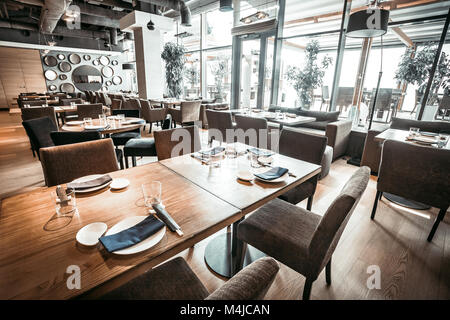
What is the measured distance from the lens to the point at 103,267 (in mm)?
745

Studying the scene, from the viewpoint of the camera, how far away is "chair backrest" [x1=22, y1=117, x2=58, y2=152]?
2.66 meters

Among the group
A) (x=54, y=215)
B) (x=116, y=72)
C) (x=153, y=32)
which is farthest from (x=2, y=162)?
(x=116, y=72)

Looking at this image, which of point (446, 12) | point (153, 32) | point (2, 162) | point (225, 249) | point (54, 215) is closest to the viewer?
point (54, 215)

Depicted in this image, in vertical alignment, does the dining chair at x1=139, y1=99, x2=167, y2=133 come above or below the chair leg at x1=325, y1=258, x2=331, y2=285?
above

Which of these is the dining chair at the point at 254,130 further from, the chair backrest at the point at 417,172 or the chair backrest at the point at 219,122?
the chair backrest at the point at 417,172

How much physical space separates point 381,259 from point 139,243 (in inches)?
78.4

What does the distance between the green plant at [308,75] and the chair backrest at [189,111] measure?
8.04 ft

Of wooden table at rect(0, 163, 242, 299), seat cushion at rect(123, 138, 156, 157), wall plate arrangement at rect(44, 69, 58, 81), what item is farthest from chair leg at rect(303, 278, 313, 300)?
wall plate arrangement at rect(44, 69, 58, 81)

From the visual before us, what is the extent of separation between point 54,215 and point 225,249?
4.22 feet

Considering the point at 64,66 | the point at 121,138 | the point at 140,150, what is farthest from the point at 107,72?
the point at 140,150

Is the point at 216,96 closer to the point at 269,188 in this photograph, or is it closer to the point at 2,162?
the point at 2,162

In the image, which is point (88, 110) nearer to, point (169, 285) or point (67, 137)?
point (67, 137)

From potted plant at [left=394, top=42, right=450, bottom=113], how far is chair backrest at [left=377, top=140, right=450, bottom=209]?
9.57 ft

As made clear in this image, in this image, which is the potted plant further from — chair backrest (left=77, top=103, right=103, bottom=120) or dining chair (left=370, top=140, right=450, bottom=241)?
chair backrest (left=77, top=103, right=103, bottom=120)
